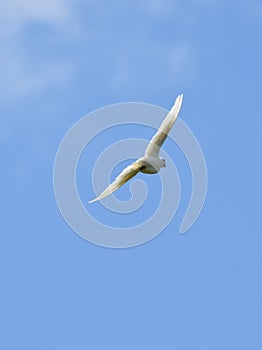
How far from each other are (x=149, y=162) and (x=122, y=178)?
735mm

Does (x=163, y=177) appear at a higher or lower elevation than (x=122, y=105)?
lower

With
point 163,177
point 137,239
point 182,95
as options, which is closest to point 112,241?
point 137,239

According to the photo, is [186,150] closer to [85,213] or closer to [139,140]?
[139,140]

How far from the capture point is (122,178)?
2266 cm

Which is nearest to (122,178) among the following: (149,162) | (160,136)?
(149,162)

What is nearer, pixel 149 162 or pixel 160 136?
pixel 149 162

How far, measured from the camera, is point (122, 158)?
81.3 feet

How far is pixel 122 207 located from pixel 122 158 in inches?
52.2

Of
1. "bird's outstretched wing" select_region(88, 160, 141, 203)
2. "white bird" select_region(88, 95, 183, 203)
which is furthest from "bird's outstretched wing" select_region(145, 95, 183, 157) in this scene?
"bird's outstretched wing" select_region(88, 160, 141, 203)

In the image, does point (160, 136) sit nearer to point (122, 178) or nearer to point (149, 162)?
point (149, 162)

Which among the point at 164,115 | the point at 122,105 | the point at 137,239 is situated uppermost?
the point at 122,105

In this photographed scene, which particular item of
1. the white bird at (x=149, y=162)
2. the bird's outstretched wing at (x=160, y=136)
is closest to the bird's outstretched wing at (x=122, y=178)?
the white bird at (x=149, y=162)

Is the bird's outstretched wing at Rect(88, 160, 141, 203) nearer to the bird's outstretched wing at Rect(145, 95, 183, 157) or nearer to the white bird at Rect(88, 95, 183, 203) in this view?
the white bird at Rect(88, 95, 183, 203)

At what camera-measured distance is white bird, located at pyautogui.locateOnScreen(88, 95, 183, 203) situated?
2244cm
